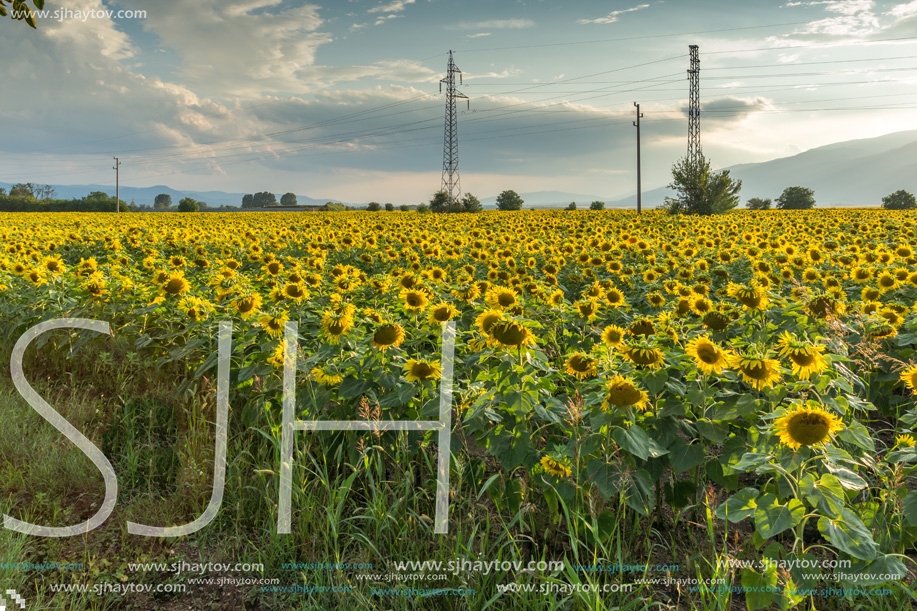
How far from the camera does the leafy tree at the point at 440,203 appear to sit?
4297 cm

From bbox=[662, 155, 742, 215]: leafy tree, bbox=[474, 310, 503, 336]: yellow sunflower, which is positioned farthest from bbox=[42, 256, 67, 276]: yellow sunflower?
bbox=[662, 155, 742, 215]: leafy tree

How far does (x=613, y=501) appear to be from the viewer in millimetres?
3295

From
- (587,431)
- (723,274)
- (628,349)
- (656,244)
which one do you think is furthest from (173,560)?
(656,244)

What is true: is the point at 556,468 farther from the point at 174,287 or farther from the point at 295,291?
the point at 174,287

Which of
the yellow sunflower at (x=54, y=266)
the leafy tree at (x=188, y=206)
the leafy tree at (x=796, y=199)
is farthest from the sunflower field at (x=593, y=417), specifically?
the leafy tree at (x=188, y=206)

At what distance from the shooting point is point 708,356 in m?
3.08

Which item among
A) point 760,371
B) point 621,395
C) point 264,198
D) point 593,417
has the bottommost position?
point 593,417

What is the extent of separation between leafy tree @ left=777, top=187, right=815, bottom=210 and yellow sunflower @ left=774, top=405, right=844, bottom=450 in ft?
180

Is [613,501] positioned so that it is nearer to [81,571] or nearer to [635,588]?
[635,588]

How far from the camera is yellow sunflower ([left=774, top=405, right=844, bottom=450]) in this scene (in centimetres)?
229

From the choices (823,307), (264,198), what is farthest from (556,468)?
(264,198)

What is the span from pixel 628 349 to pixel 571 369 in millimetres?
366

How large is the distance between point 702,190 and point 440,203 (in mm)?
19218

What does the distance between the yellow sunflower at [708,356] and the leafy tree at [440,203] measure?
40.4 metres
